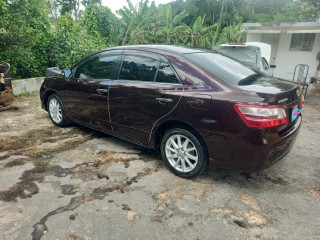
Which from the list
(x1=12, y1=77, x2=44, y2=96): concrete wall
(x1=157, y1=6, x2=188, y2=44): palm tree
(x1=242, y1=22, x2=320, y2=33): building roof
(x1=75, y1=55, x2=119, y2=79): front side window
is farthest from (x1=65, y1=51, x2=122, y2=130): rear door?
(x1=157, y1=6, x2=188, y2=44): palm tree

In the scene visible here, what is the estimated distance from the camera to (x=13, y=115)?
6.20m

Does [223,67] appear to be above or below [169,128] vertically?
above

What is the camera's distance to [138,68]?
3.88m

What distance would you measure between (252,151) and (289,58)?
12159mm

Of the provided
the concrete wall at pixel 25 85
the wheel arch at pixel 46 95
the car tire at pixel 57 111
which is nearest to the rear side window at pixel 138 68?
the car tire at pixel 57 111

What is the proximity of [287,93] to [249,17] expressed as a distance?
2237 cm

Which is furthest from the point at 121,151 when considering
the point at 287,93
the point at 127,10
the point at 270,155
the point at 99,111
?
the point at 127,10

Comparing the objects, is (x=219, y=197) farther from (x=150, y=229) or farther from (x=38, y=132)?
(x=38, y=132)

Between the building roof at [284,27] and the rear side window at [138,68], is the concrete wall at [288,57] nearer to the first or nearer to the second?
the building roof at [284,27]

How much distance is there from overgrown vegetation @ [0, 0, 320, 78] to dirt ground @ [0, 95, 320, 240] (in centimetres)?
422

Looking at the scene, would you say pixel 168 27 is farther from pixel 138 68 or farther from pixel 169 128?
pixel 169 128

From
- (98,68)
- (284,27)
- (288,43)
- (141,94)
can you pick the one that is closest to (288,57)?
(288,43)

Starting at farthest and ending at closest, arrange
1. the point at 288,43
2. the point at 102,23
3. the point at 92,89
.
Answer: the point at 102,23, the point at 288,43, the point at 92,89

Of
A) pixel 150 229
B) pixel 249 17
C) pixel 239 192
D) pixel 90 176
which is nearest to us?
pixel 150 229
